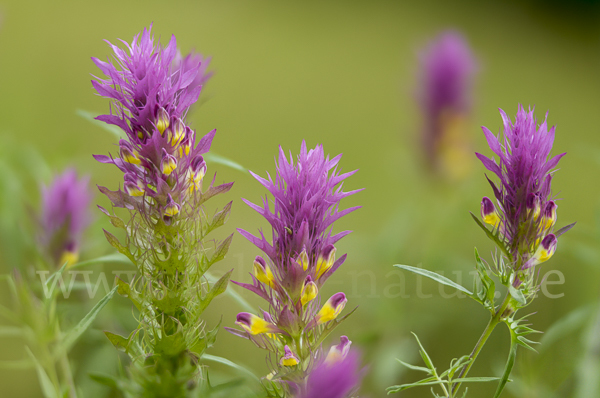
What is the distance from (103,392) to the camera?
61 cm

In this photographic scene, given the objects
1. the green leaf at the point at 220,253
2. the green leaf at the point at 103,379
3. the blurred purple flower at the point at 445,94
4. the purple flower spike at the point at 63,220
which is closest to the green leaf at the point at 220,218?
the green leaf at the point at 220,253

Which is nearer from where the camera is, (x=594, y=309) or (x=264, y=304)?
(x=594, y=309)

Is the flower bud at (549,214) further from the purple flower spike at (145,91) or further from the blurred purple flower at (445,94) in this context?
the blurred purple flower at (445,94)

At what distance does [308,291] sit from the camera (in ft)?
1.10

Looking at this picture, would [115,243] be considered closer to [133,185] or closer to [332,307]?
[133,185]

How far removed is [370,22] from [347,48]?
0.21m

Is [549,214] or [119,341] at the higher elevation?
[549,214]

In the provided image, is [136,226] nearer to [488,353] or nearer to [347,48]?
[488,353]

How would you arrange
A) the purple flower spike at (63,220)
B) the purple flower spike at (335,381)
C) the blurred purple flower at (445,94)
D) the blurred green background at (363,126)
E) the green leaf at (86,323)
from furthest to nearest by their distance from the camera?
the blurred purple flower at (445,94) < the blurred green background at (363,126) < the purple flower spike at (63,220) < the green leaf at (86,323) < the purple flower spike at (335,381)

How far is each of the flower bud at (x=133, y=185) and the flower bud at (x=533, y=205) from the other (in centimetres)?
26

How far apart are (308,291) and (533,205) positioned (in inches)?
6.3

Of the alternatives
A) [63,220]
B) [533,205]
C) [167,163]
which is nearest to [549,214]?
[533,205]

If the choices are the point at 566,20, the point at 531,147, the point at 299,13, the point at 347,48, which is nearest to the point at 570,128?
the point at 566,20

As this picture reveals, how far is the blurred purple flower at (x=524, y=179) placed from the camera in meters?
0.34
